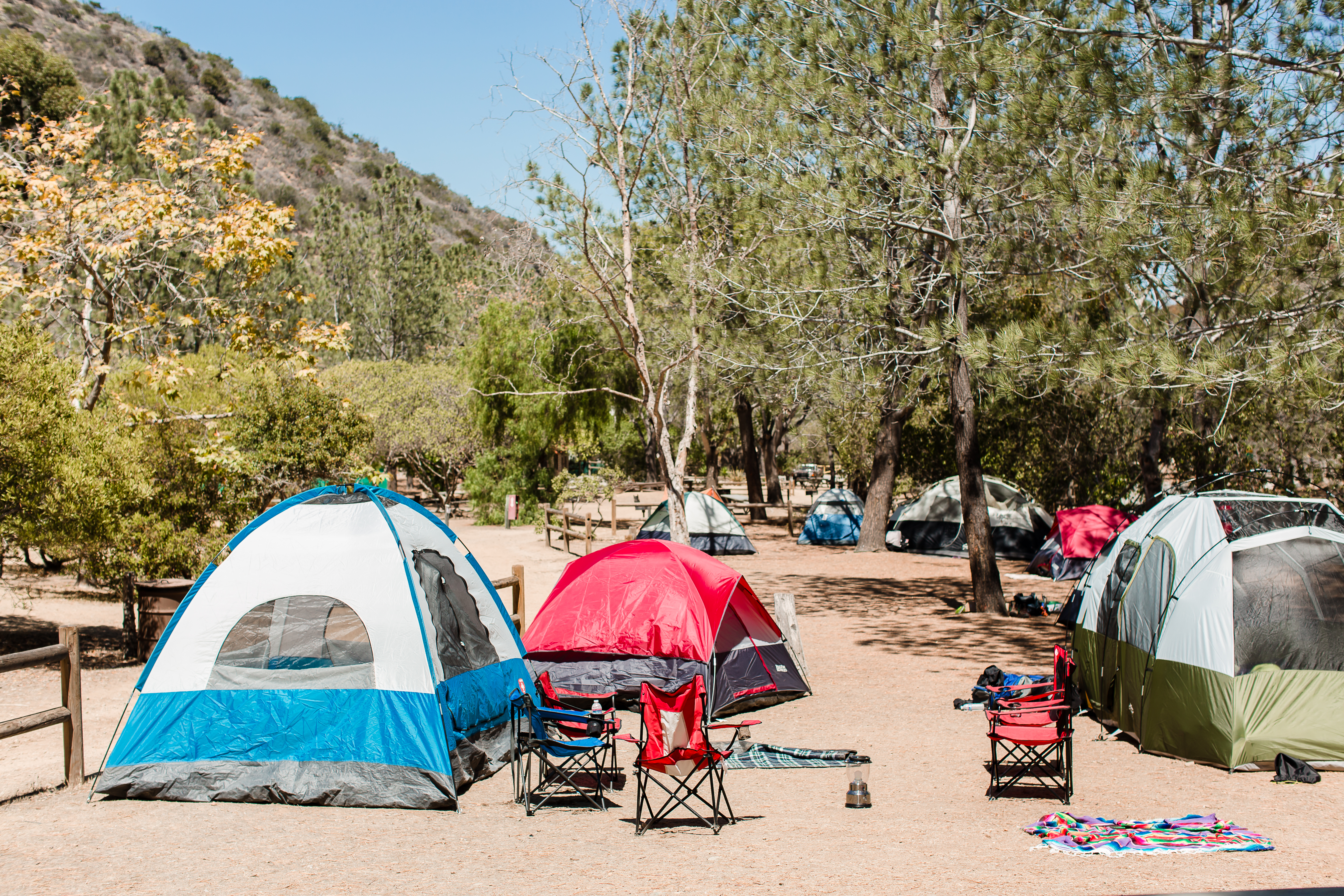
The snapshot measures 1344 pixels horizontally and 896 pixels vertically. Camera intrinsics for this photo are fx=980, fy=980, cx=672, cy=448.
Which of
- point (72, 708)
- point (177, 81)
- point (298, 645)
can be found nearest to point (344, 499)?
point (298, 645)

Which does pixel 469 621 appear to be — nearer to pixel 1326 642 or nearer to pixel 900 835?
pixel 900 835

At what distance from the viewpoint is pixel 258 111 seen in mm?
89438

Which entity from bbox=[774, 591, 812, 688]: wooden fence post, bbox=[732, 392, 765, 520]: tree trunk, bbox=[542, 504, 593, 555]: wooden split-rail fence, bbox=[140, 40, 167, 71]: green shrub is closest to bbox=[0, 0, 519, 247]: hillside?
bbox=[140, 40, 167, 71]: green shrub

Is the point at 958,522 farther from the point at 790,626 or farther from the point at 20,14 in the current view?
the point at 20,14

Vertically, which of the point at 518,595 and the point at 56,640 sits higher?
the point at 518,595

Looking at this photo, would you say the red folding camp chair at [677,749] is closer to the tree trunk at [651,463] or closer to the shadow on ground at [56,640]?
the shadow on ground at [56,640]

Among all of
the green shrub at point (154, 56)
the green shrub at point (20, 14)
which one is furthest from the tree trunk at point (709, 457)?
the green shrub at point (154, 56)

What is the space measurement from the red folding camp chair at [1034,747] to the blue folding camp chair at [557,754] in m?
2.39

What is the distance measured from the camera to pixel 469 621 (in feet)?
22.4

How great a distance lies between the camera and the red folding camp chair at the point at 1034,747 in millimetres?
5957

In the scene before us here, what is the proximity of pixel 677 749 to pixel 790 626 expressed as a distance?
3.75 metres

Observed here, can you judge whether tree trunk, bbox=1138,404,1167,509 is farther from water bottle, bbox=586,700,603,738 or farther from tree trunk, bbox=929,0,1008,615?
water bottle, bbox=586,700,603,738

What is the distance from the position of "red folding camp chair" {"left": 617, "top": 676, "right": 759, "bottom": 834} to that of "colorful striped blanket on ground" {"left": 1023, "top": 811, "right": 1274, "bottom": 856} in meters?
1.73

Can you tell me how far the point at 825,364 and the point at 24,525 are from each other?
852 centimetres
